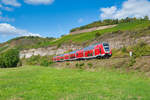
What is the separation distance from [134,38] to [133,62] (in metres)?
24.8

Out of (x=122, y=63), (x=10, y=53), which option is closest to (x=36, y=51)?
(x=10, y=53)

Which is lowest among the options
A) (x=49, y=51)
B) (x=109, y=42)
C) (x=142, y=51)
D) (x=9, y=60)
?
(x=9, y=60)

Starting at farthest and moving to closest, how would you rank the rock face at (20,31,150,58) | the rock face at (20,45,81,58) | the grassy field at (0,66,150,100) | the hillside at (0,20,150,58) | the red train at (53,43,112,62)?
the rock face at (20,45,81,58) < the hillside at (0,20,150,58) < the rock face at (20,31,150,58) < the red train at (53,43,112,62) < the grassy field at (0,66,150,100)

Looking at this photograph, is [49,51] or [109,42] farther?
[49,51]

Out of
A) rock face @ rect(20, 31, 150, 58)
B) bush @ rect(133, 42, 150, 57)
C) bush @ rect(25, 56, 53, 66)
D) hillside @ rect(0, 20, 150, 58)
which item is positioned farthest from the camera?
bush @ rect(25, 56, 53, 66)

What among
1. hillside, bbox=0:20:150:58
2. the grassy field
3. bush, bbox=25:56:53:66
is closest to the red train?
hillside, bbox=0:20:150:58

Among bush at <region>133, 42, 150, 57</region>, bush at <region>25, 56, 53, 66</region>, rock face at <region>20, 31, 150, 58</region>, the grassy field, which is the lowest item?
the grassy field

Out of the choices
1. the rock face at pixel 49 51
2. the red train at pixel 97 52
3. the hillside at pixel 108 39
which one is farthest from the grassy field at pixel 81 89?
the rock face at pixel 49 51

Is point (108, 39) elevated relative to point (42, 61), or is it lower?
elevated

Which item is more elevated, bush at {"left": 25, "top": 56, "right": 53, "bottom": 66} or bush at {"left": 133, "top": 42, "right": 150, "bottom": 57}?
bush at {"left": 133, "top": 42, "right": 150, "bottom": 57}

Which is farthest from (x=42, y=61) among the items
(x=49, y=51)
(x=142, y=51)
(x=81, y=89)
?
(x=81, y=89)

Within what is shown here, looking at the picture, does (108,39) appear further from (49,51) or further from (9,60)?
(49,51)

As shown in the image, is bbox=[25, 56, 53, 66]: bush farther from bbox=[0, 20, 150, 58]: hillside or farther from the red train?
the red train

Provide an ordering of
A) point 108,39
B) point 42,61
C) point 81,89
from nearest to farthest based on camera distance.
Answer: point 81,89 → point 108,39 → point 42,61
